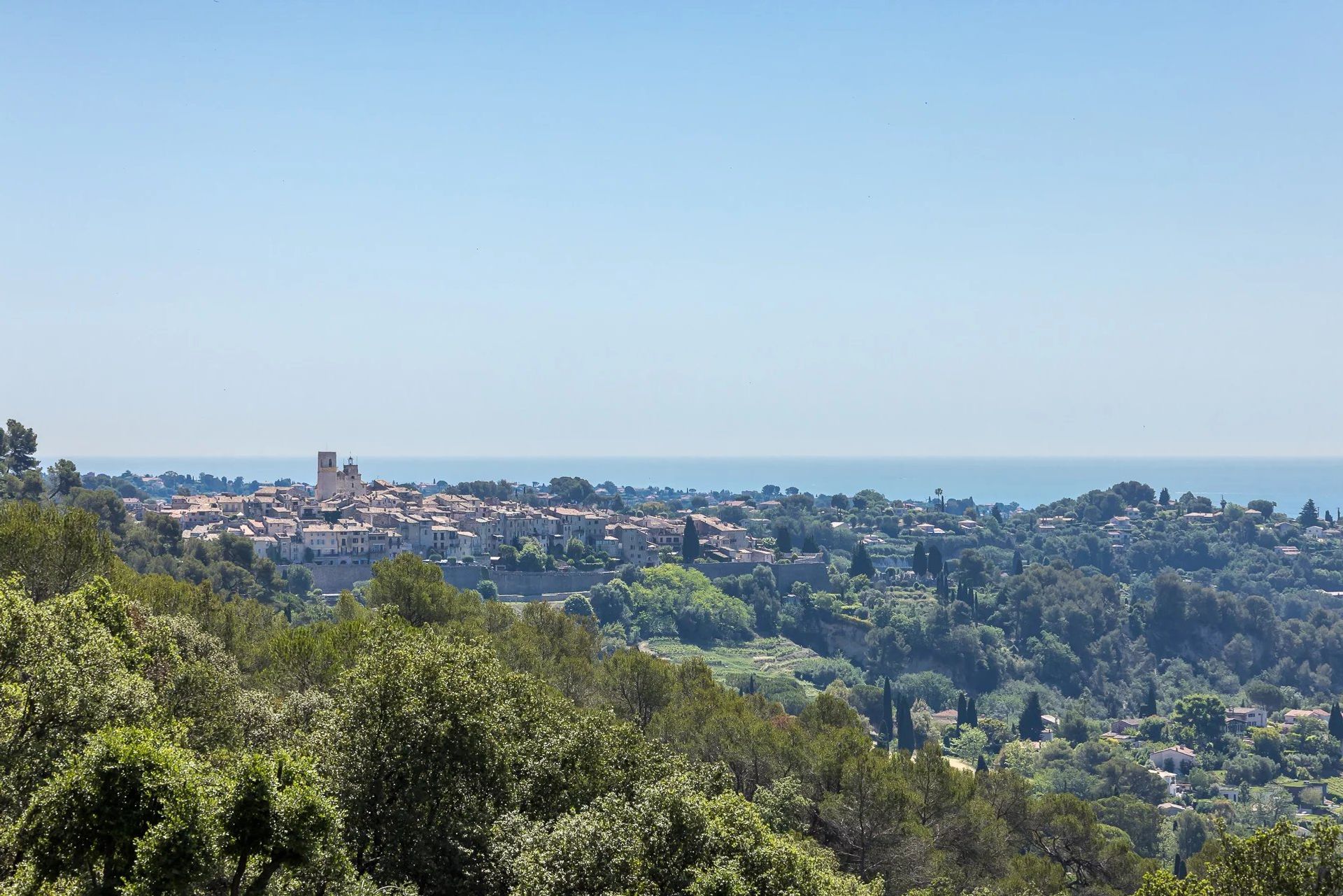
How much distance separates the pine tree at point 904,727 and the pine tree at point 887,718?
1.13 feet

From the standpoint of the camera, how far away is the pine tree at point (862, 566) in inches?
4122

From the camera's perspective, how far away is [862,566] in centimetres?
10569

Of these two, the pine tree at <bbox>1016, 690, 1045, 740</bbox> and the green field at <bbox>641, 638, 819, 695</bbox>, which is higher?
the green field at <bbox>641, 638, 819, 695</bbox>

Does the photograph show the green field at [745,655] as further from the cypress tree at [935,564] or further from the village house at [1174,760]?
the cypress tree at [935,564]

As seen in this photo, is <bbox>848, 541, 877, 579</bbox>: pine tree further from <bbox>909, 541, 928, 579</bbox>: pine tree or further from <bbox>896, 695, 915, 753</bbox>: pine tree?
<bbox>896, 695, 915, 753</bbox>: pine tree

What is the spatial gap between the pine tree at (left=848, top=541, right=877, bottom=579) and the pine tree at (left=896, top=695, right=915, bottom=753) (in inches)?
1473

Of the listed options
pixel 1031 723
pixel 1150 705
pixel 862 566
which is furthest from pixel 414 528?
pixel 1150 705

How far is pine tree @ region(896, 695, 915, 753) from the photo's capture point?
6206cm

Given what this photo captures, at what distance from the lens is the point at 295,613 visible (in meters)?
58.0

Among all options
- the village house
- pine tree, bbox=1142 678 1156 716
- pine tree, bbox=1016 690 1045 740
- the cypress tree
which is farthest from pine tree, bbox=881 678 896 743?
the cypress tree

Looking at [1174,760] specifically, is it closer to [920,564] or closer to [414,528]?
[920,564]

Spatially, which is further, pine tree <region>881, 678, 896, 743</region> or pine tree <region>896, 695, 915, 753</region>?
pine tree <region>881, 678, 896, 743</region>

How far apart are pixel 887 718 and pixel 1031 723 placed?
34.1 feet

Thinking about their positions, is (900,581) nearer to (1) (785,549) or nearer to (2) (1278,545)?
(1) (785,549)
